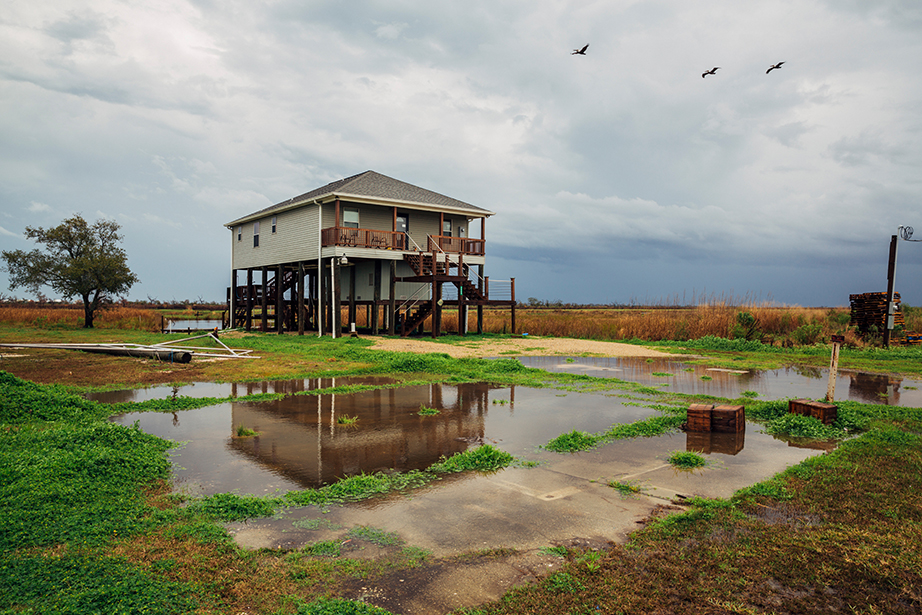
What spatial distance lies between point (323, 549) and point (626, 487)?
3.16m

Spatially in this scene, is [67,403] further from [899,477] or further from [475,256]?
[475,256]

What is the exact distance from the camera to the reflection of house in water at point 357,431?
671cm

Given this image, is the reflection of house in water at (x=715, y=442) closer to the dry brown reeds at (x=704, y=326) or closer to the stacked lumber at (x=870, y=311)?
the dry brown reeds at (x=704, y=326)

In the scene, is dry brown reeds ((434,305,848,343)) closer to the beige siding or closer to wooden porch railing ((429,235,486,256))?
wooden porch railing ((429,235,486,256))

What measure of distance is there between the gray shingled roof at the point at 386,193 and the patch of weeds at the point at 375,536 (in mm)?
23211

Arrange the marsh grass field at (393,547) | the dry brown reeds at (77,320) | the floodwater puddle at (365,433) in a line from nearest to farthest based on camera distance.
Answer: the marsh grass field at (393,547) → the floodwater puddle at (365,433) → the dry brown reeds at (77,320)

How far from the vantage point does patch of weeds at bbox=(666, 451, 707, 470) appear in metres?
6.68

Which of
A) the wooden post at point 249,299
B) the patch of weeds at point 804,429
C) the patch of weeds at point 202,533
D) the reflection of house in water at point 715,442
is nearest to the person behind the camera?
the patch of weeds at point 202,533

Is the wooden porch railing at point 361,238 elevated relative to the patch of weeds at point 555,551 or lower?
elevated

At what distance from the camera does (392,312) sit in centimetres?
2830

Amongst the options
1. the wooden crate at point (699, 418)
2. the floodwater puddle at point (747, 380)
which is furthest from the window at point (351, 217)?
the wooden crate at point (699, 418)

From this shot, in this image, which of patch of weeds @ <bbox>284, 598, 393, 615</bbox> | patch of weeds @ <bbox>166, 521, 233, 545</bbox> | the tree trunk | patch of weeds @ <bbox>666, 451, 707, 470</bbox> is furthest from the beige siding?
patch of weeds @ <bbox>284, 598, 393, 615</bbox>

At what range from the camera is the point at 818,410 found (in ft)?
29.5

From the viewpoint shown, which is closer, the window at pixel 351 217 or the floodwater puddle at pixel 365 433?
the floodwater puddle at pixel 365 433
